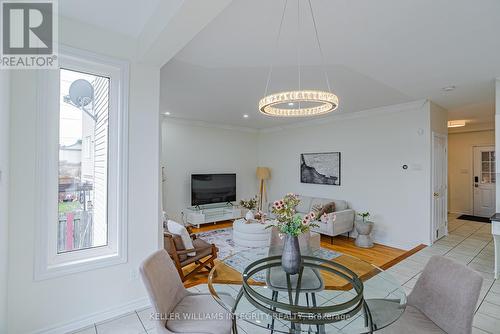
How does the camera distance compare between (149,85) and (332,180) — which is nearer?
(149,85)

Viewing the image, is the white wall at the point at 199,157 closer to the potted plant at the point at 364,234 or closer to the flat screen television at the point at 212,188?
the flat screen television at the point at 212,188

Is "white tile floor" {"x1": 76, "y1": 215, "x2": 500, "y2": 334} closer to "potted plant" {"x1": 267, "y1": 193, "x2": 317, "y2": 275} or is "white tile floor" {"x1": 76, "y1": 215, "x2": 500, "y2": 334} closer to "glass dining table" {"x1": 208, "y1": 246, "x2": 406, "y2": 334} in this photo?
"glass dining table" {"x1": 208, "y1": 246, "x2": 406, "y2": 334}

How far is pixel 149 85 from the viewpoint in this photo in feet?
7.84

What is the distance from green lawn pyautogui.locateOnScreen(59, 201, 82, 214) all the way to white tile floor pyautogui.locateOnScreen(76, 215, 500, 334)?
3.27 feet

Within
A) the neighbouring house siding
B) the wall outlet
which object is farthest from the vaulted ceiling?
the wall outlet

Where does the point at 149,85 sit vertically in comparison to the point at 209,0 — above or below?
below

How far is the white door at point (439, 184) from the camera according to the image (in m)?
4.37

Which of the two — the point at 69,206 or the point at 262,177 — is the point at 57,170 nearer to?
the point at 69,206

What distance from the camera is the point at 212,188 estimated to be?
6.51m

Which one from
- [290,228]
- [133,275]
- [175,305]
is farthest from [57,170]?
[290,228]

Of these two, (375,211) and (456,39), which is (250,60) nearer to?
(456,39)

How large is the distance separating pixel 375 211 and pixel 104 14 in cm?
522

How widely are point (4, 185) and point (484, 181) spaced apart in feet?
31.5

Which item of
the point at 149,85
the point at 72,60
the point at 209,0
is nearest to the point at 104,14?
the point at 72,60
